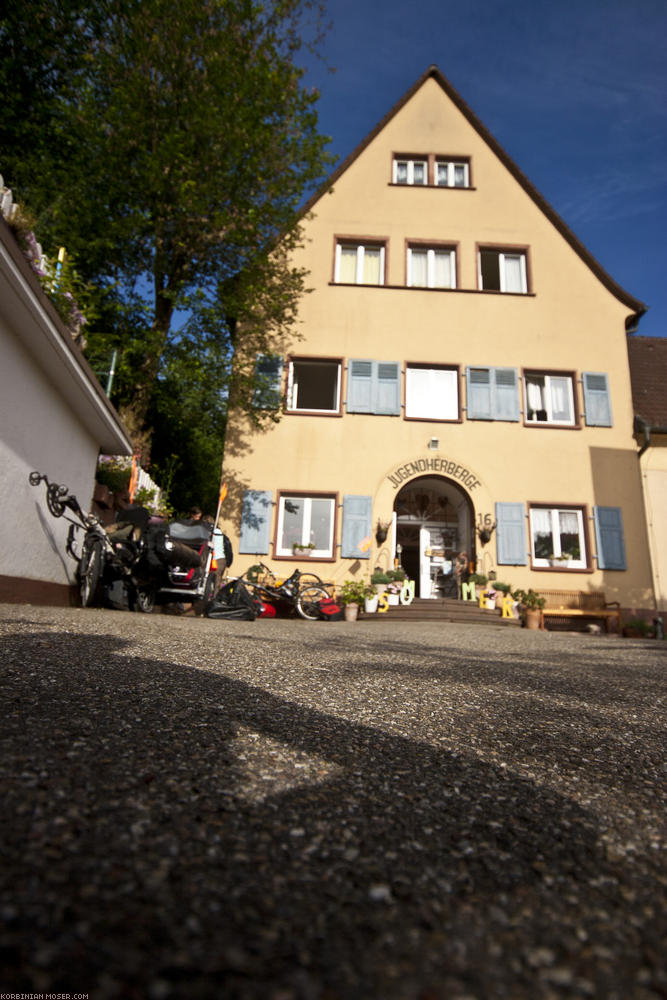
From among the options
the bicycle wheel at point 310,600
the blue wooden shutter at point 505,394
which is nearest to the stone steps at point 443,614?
the bicycle wheel at point 310,600

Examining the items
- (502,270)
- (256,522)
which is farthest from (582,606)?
(502,270)

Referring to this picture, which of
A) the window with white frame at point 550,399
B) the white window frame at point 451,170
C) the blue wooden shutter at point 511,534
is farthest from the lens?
the white window frame at point 451,170

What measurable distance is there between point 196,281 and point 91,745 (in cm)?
1243

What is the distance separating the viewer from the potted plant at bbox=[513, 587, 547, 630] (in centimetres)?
1103

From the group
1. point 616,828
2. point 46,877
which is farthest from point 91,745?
point 616,828

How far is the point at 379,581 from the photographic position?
1145cm

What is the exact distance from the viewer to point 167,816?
1035 mm

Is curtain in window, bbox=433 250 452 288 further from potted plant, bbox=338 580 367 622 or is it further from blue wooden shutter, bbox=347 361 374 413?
potted plant, bbox=338 580 367 622

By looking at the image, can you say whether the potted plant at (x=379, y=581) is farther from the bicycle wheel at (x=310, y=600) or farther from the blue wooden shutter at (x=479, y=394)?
the blue wooden shutter at (x=479, y=394)

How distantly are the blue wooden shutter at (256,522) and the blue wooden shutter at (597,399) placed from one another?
745 cm

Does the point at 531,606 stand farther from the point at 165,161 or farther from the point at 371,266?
the point at 165,161

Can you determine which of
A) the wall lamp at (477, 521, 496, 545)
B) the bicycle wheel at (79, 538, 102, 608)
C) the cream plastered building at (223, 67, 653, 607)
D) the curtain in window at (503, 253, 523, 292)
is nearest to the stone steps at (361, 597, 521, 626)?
the cream plastered building at (223, 67, 653, 607)

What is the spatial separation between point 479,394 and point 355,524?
13.7 feet

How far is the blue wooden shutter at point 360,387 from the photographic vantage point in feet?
42.3
